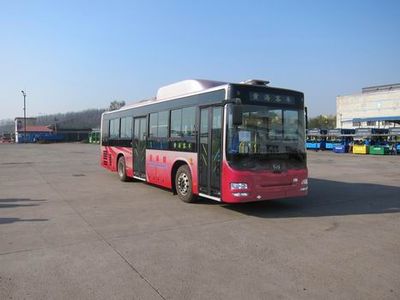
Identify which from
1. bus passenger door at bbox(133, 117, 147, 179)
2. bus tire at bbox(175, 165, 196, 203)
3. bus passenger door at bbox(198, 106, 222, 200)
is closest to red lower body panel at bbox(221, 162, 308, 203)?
bus passenger door at bbox(198, 106, 222, 200)

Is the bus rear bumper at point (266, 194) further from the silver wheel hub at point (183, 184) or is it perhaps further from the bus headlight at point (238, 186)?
the silver wheel hub at point (183, 184)

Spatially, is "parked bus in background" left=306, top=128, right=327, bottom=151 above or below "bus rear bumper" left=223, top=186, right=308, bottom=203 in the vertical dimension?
above

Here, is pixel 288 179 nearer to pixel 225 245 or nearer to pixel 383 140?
pixel 225 245

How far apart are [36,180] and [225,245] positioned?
11750 mm

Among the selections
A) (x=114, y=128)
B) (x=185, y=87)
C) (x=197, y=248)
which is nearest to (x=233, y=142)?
(x=197, y=248)

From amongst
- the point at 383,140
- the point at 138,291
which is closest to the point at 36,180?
Answer: the point at 138,291

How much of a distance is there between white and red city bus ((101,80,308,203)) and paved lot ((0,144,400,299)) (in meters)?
0.62

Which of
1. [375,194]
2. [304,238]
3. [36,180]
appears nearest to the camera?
[304,238]

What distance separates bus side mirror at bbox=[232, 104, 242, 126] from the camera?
8586 millimetres

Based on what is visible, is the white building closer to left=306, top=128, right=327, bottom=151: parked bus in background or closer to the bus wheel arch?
left=306, top=128, right=327, bottom=151: parked bus in background

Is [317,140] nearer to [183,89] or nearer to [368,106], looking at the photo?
[183,89]

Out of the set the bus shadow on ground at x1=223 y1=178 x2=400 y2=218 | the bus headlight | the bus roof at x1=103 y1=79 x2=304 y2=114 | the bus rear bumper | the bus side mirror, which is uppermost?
the bus roof at x1=103 y1=79 x2=304 y2=114

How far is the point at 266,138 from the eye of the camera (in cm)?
898

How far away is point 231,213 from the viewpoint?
913 cm
